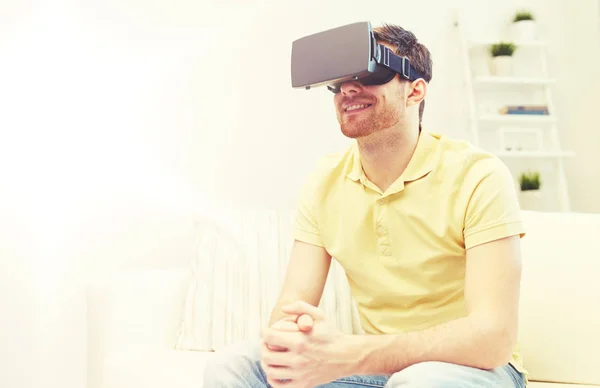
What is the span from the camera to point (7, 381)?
199 centimetres

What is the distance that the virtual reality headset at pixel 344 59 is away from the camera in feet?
3.79

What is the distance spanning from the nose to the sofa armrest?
872 millimetres

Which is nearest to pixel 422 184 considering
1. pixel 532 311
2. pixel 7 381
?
pixel 532 311

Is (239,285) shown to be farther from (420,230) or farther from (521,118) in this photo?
(521,118)

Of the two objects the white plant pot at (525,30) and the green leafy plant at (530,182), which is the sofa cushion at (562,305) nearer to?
the green leafy plant at (530,182)

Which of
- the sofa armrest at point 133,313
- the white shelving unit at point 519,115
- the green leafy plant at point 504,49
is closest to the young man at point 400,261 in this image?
the sofa armrest at point 133,313

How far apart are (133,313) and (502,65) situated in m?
1.90

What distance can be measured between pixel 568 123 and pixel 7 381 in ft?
8.54

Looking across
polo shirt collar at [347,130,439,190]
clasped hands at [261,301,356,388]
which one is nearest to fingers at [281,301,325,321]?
clasped hands at [261,301,356,388]

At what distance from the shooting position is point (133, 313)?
Result: 1711 millimetres

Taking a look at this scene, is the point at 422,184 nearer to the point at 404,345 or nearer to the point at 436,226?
the point at 436,226

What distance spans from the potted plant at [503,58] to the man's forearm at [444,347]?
1811 millimetres

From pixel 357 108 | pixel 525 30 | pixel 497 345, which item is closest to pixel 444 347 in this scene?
pixel 497 345

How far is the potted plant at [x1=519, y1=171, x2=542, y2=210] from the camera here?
97.3 inches
